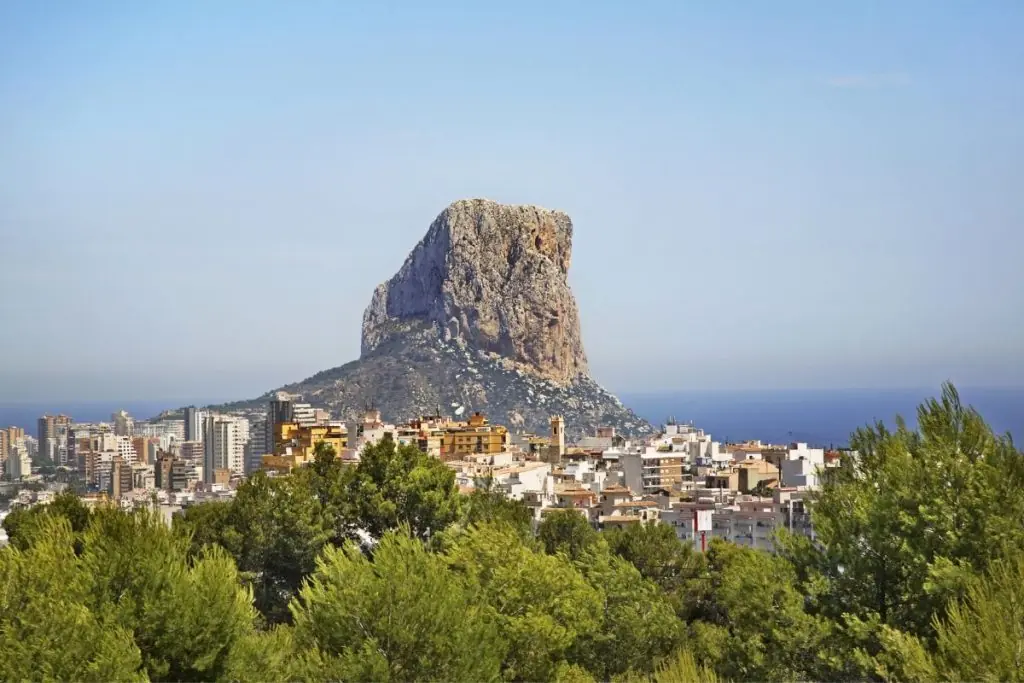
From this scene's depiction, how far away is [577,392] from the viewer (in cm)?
12888

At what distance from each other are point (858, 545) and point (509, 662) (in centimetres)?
450

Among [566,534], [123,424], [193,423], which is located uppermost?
[123,424]

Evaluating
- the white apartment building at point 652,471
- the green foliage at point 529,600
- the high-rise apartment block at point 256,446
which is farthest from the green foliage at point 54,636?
the high-rise apartment block at point 256,446

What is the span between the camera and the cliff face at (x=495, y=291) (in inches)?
4978

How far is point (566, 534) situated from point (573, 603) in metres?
9.06

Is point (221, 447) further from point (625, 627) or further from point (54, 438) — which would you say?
point (625, 627)

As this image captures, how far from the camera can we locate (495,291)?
12888 centimetres

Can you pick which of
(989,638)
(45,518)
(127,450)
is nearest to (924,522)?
(989,638)

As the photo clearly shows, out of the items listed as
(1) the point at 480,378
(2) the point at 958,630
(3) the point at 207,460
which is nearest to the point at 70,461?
(3) the point at 207,460

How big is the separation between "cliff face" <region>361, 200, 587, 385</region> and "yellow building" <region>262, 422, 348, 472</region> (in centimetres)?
5684

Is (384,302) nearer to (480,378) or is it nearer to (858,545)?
(480,378)

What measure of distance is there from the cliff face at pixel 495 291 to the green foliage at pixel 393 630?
110 meters

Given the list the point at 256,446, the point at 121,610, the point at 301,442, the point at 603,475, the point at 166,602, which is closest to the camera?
the point at 121,610

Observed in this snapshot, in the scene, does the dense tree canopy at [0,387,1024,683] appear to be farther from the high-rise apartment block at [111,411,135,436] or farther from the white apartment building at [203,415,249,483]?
the high-rise apartment block at [111,411,135,436]
